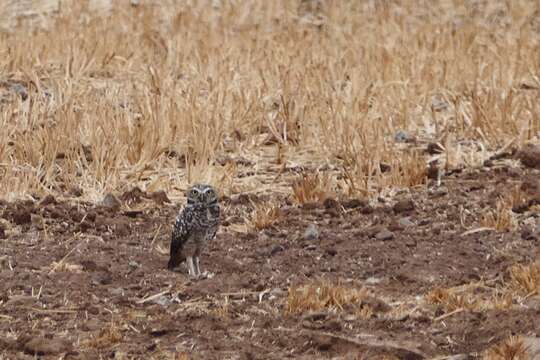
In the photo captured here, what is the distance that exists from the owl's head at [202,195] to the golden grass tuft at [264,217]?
1.03 metres

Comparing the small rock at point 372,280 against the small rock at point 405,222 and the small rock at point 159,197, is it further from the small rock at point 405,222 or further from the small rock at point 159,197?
the small rock at point 159,197

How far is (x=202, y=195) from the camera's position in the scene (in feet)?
23.4

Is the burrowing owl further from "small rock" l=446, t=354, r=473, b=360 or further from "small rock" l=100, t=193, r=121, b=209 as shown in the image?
"small rock" l=446, t=354, r=473, b=360

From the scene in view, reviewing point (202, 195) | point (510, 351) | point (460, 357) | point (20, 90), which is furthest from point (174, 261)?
point (20, 90)

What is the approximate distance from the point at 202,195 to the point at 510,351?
2.09 m

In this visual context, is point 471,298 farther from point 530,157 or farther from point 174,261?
point 530,157

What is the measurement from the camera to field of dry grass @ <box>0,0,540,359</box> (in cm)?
645

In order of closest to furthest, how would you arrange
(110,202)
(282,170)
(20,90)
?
(110,202)
(282,170)
(20,90)

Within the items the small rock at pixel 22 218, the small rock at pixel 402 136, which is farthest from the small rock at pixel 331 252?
the small rock at pixel 402 136

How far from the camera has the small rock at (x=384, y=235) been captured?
7.82 m

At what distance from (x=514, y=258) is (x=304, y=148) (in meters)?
2.99

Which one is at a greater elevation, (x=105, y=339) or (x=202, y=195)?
(x=202, y=195)

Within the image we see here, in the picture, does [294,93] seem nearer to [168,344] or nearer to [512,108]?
[512,108]

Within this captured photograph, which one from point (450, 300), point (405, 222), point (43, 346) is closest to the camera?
point (43, 346)
